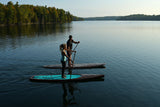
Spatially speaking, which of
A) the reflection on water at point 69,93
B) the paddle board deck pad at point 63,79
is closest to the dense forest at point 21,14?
the paddle board deck pad at point 63,79

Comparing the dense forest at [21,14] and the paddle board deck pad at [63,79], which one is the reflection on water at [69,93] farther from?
the dense forest at [21,14]

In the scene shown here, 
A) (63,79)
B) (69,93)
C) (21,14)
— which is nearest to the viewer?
(69,93)

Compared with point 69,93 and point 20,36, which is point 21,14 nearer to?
point 20,36

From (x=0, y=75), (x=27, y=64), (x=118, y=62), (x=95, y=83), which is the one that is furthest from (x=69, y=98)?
(x=118, y=62)

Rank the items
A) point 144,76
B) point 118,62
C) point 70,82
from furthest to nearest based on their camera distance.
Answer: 1. point 118,62
2. point 144,76
3. point 70,82

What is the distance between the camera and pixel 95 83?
509 inches

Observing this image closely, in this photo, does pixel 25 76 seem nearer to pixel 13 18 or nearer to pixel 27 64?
pixel 27 64

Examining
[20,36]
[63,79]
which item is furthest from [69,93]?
[20,36]

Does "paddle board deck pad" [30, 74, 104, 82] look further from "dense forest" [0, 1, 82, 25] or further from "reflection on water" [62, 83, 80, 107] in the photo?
"dense forest" [0, 1, 82, 25]

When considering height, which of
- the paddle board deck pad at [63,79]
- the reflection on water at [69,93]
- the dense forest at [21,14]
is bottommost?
the reflection on water at [69,93]

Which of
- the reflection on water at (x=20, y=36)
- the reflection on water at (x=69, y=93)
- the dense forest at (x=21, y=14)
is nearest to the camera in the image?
the reflection on water at (x=69, y=93)

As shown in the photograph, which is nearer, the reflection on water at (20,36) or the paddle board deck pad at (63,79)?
the paddle board deck pad at (63,79)

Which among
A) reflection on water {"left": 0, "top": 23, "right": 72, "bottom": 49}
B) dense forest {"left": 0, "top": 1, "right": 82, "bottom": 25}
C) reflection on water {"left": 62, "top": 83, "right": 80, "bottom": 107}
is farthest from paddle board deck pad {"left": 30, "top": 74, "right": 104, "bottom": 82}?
dense forest {"left": 0, "top": 1, "right": 82, "bottom": 25}

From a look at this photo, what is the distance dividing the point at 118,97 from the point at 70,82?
171 inches
